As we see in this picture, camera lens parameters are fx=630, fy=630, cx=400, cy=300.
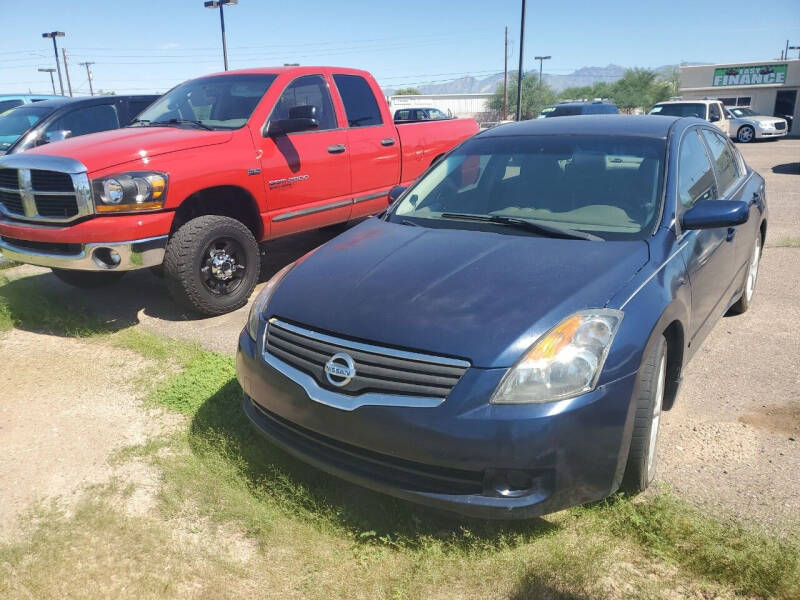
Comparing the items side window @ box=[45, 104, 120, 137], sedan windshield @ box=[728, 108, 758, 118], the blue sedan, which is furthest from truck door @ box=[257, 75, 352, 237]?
sedan windshield @ box=[728, 108, 758, 118]

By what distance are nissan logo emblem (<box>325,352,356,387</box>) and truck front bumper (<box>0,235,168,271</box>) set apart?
9.25 feet

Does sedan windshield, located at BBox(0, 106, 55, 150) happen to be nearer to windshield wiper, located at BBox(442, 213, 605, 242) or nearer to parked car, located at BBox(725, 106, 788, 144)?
windshield wiper, located at BBox(442, 213, 605, 242)

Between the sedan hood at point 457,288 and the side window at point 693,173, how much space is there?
71cm

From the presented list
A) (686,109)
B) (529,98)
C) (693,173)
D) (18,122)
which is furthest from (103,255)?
(529,98)

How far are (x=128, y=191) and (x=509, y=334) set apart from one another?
345cm

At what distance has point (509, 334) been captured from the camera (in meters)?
2.36

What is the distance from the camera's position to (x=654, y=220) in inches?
122

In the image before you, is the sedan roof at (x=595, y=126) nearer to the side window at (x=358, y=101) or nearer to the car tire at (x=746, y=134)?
A: the side window at (x=358, y=101)

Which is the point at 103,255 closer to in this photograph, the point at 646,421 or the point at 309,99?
the point at 309,99

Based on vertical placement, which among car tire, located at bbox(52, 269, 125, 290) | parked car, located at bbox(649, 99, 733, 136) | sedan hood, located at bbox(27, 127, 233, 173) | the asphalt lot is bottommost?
the asphalt lot

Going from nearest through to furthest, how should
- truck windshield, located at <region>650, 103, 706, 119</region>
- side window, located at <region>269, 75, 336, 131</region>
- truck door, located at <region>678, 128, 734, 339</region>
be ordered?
truck door, located at <region>678, 128, 734, 339</region>, side window, located at <region>269, 75, 336, 131</region>, truck windshield, located at <region>650, 103, 706, 119</region>

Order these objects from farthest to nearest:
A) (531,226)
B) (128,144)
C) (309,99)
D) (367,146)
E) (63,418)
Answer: (367,146)
(309,99)
(128,144)
(63,418)
(531,226)

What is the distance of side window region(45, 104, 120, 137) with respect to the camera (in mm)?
8578

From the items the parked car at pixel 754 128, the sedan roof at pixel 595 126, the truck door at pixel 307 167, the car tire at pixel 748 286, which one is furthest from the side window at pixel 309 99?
the parked car at pixel 754 128
